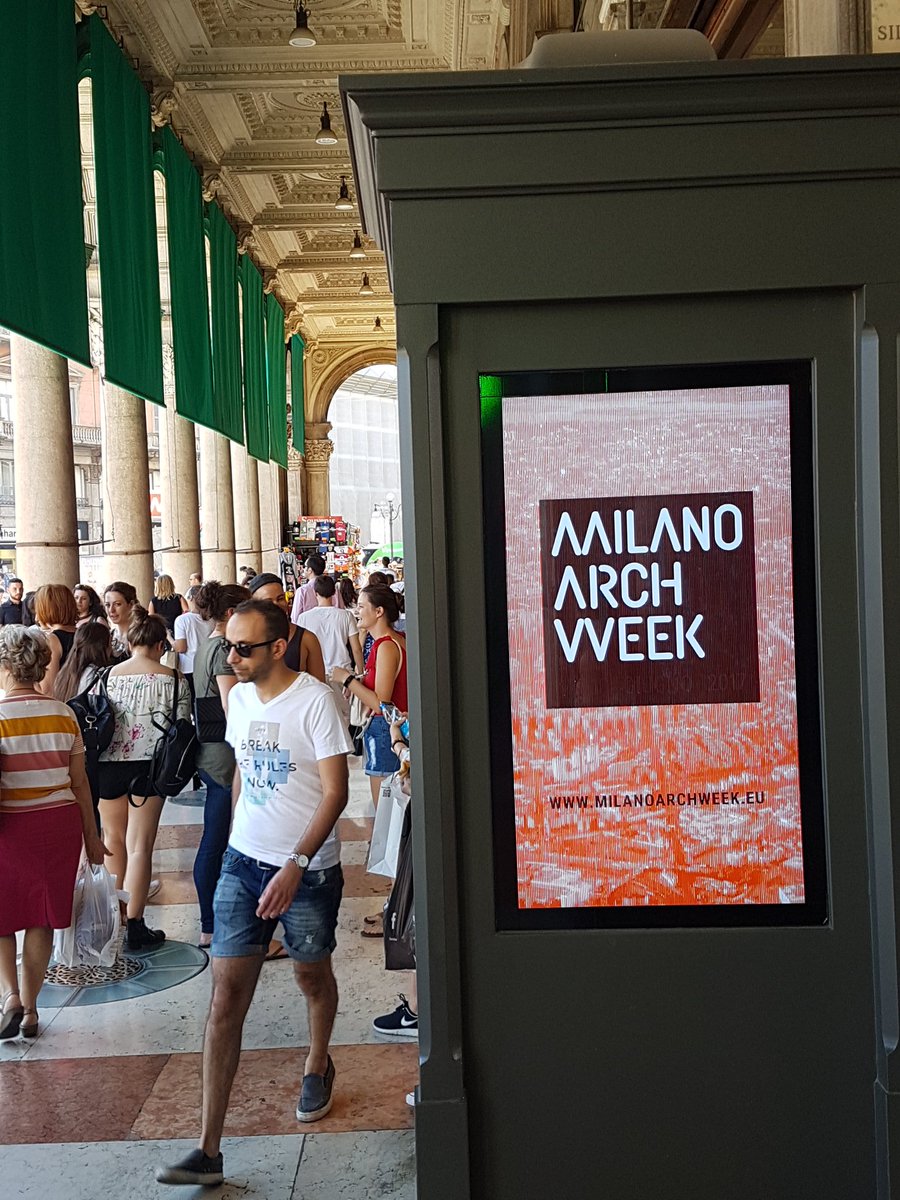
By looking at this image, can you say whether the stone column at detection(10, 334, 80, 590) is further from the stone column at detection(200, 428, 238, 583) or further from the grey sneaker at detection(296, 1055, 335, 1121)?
A: the stone column at detection(200, 428, 238, 583)

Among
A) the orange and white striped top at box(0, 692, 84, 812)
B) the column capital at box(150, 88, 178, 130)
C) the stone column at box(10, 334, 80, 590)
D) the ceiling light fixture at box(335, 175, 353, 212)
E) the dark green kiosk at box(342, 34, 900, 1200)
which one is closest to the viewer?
the dark green kiosk at box(342, 34, 900, 1200)

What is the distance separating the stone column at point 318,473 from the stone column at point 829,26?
42.0 m

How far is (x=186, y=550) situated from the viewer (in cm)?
2147

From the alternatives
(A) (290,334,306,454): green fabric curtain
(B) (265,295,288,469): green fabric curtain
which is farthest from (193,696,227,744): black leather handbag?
(A) (290,334,306,454): green fabric curtain

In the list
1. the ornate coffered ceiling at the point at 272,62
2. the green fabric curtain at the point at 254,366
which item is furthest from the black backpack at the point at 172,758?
the green fabric curtain at the point at 254,366

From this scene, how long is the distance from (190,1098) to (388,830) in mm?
1143

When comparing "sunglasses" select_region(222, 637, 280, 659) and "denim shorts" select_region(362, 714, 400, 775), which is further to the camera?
"denim shorts" select_region(362, 714, 400, 775)

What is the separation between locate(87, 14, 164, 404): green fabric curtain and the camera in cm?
1150

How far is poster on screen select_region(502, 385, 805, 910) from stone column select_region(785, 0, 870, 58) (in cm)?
162

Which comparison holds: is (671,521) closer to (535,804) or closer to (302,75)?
(535,804)

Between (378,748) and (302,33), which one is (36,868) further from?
(302,33)

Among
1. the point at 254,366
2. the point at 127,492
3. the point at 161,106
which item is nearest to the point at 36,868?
the point at 127,492

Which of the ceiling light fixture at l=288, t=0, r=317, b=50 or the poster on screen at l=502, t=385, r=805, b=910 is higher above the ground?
the ceiling light fixture at l=288, t=0, r=317, b=50

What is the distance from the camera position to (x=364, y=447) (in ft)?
258
